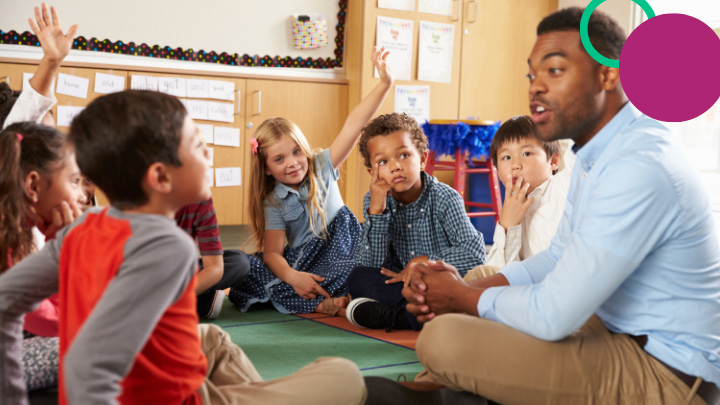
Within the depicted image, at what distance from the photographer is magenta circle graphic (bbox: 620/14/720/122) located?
1115 millimetres

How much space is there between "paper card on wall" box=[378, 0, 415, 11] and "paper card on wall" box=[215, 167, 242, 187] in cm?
141

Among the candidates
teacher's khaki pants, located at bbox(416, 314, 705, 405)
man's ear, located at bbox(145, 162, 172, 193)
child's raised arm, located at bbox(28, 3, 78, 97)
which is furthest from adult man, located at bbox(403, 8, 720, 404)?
child's raised arm, located at bbox(28, 3, 78, 97)

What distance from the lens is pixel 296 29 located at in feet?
13.6

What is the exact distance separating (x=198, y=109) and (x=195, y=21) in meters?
0.56

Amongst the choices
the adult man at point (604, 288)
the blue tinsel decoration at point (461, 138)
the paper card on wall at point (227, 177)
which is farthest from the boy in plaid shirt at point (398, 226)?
the paper card on wall at point (227, 177)

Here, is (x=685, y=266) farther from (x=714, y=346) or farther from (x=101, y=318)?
(x=101, y=318)

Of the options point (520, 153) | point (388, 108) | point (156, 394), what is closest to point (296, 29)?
point (388, 108)

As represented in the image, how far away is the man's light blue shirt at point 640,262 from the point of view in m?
1.04

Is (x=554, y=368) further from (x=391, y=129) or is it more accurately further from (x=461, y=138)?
(x=461, y=138)

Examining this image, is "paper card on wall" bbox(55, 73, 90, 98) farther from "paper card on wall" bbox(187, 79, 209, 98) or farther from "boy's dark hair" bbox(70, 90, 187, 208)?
"boy's dark hair" bbox(70, 90, 187, 208)

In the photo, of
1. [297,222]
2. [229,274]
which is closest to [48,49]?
[229,274]

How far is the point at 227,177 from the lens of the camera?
394 cm

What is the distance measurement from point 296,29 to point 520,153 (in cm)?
240

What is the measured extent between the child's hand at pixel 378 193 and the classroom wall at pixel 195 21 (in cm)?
223
